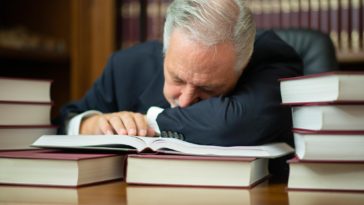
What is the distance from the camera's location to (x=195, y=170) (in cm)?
92

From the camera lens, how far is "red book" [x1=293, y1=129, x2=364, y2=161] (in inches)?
33.5

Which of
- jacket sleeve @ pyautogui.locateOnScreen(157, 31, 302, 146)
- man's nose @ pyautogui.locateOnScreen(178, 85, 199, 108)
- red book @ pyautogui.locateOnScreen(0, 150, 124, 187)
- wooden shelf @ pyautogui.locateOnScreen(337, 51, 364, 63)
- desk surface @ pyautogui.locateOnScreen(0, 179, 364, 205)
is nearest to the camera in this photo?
desk surface @ pyautogui.locateOnScreen(0, 179, 364, 205)

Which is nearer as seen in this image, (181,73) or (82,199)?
(82,199)

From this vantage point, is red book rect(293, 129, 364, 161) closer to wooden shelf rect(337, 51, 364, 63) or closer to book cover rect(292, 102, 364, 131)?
book cover rect(292, 102, 364, 131)

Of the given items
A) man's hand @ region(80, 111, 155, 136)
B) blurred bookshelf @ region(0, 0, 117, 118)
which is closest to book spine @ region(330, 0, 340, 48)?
blurred bookshelf @ region(0, 0, 117, 118)

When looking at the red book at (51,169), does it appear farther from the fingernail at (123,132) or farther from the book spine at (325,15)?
the book spine at (325,15)

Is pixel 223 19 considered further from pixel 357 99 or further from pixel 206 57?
pixel 357 99

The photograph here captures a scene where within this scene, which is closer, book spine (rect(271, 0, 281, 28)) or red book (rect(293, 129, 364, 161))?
red book (rect(293, 129, 364, 161))

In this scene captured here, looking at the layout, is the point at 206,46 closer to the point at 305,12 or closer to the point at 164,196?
the point at 164,196

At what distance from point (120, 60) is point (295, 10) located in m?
0.97

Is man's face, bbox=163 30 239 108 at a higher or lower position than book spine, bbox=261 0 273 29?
lower

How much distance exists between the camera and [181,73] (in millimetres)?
1251

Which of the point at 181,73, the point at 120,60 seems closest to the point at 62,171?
the point at 181,73

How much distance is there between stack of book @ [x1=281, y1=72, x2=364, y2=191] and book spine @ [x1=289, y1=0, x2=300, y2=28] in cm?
151
